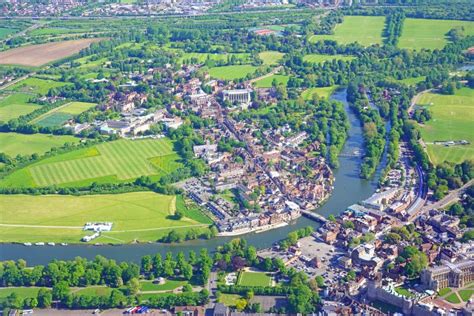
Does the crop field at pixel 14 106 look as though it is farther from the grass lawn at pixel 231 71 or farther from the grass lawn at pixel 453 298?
the grass lawn at pixel 453 298

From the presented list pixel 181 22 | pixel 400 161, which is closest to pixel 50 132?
pixel 400 161

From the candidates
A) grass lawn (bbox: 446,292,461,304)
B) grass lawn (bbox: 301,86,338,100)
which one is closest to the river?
grass lawn (bbox: 446,292,461,304)

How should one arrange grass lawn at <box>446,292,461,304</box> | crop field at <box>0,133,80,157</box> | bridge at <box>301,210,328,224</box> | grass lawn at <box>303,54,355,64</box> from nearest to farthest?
1. grass lawn at <box>446,292,461,304</box>
2. bridge at <box>301,210,328,224</box>
3. crop field at <box>0,133,80,157</box>
4. grass lawn at <box>303,54,355,64</box>

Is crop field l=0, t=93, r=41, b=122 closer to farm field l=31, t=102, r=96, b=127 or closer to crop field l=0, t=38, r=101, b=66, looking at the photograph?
farm field l=31, t=102, r=96, b=127

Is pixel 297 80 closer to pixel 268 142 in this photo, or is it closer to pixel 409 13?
pixel 268 142

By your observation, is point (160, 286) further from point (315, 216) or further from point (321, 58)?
point (321, 58)

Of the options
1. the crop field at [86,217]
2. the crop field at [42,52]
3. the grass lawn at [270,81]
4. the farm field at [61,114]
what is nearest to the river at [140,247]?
the crop field at [86,217]
